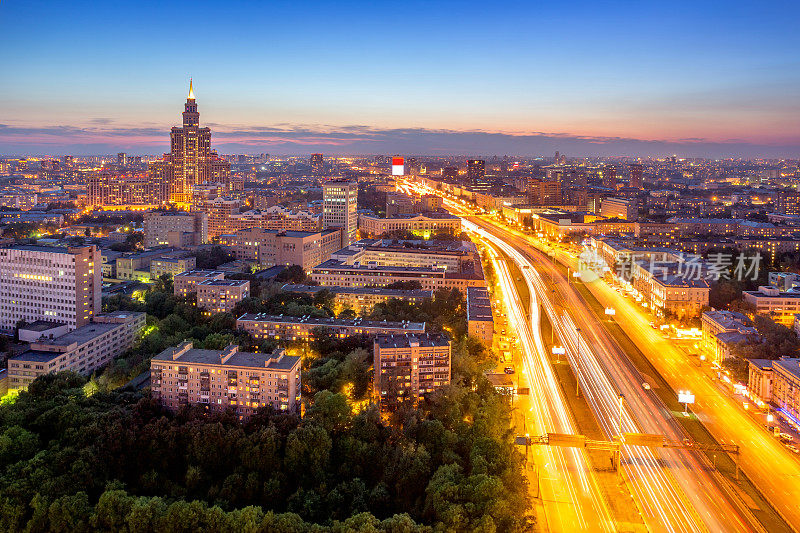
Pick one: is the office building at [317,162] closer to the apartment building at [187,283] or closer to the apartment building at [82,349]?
the apartment building at [187,283]

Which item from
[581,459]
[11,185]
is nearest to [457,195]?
[11,185]

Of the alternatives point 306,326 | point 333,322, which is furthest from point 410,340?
point 306,326

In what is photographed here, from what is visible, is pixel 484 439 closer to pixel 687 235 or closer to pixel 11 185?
pixel 687 235

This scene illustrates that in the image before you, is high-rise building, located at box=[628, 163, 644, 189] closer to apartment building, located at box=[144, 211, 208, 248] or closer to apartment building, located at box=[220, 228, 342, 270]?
apartment building, located at box=[220, 228, 342, 270]

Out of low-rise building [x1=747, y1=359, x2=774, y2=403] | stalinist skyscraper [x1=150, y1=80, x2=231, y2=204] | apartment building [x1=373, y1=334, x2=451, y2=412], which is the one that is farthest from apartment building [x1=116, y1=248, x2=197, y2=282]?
stalinist skyscraper [x1=150, y1=80, x2=231, y2=204]

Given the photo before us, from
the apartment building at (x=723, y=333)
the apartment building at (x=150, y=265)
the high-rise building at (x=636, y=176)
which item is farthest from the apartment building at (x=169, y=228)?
the high-rise building at (x=636, y=176)
